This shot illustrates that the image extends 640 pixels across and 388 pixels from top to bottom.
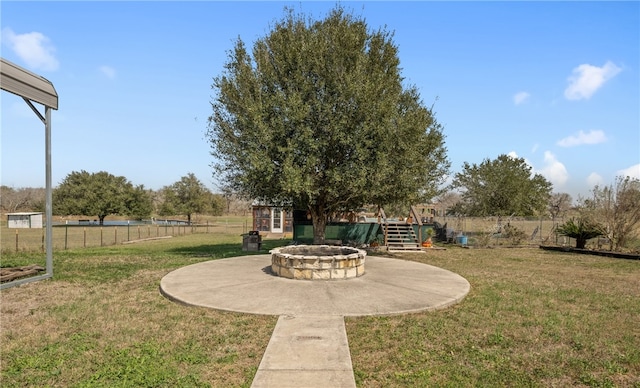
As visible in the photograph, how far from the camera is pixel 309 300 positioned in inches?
299

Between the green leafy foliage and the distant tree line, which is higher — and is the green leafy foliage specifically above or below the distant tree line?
below

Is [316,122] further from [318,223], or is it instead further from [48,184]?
[48,184]

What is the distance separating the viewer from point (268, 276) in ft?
32.7

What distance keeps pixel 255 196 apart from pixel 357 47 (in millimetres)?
7452

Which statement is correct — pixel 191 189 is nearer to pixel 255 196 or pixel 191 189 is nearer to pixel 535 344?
pixel 255 196

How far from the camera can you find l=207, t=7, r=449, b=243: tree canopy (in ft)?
42.8

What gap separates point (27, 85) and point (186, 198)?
4865 centimetres

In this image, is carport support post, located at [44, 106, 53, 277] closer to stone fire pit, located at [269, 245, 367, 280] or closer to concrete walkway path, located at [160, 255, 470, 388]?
concrete walkway path, located at [160, 255, 470, 388]

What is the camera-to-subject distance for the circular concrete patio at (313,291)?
710 cm

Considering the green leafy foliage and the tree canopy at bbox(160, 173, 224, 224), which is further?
the tree canopy at bbox(160, 173, 224, 224)

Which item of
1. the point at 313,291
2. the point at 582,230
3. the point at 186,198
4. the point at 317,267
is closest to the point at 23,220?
the point at 186,198

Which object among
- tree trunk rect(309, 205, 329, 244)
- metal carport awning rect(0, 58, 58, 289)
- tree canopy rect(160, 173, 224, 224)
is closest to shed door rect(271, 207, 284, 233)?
tree trunk rect(309, 205, 329, 244)

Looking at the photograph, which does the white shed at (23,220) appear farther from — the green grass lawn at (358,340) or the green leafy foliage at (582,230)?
the green leafy foliage at (582,230)

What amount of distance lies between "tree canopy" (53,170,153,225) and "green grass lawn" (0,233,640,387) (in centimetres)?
4731
